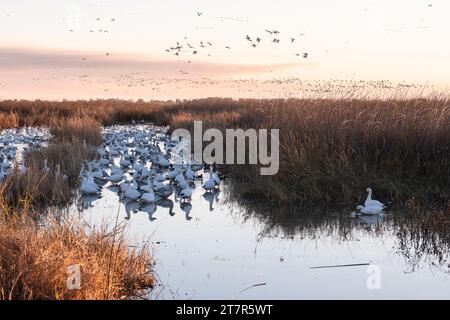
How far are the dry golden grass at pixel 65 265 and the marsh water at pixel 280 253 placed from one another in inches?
13.6

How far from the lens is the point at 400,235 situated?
27.7ft

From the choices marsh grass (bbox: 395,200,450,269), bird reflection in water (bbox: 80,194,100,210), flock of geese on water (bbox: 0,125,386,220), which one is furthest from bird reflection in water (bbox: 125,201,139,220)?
marsh grass (bbox: 395,200,450,269)

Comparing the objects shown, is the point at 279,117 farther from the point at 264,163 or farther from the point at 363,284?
the point at 363,284

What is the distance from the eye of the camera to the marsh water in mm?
6409

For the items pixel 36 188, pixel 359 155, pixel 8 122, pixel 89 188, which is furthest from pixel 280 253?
pixel 8 122

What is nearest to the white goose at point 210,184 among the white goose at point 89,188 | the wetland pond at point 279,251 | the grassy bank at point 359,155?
the grassy bank at point 359,155

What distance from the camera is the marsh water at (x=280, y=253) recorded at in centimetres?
641

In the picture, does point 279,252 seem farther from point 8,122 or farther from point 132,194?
point 8,122

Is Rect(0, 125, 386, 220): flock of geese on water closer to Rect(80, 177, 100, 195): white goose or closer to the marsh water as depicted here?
Rect(80, 177, 100, 195): white goose

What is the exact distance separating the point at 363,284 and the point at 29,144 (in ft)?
52.2

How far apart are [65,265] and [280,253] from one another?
10.3 ft

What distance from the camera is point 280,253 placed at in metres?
7.88

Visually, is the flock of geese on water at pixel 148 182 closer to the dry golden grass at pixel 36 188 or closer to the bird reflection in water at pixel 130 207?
the bird reflection in water at pixel 130 207

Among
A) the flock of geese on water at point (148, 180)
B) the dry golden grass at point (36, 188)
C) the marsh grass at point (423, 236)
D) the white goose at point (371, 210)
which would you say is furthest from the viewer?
the flock of geese on water at point (148, 180)
